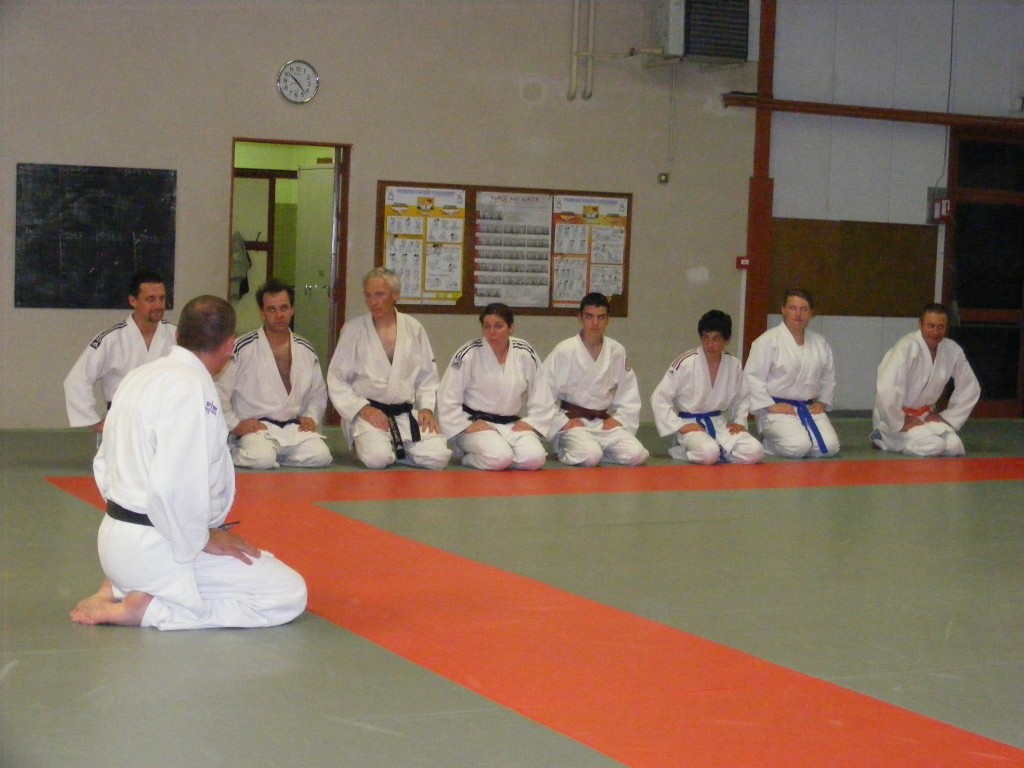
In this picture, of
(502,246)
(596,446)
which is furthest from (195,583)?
(502,246)

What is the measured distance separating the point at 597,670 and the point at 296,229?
8805 mm

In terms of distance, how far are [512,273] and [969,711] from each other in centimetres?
616

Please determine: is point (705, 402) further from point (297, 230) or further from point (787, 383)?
point (297, 230)

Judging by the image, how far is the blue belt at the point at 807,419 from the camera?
7953 millimetres

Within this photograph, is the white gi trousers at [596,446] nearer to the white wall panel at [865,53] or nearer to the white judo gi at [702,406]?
the white judo gi at [702,406]

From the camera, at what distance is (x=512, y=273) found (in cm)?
896

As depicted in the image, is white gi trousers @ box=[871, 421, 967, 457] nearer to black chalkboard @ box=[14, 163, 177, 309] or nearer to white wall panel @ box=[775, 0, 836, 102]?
white wall panel @ box=[775, 0, 836, 102]

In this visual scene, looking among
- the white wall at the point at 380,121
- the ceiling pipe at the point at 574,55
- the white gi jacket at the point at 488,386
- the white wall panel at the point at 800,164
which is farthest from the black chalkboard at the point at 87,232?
the white wall panel at the point at 800,164

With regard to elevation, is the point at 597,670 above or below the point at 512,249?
below

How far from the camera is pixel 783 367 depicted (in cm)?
801

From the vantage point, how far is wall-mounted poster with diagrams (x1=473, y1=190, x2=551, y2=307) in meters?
8.86

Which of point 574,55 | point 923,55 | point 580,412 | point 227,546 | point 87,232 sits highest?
point 923,55

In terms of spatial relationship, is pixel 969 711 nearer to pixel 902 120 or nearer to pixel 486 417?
pixel 486 417

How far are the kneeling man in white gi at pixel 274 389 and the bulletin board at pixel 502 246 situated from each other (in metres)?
1.93
